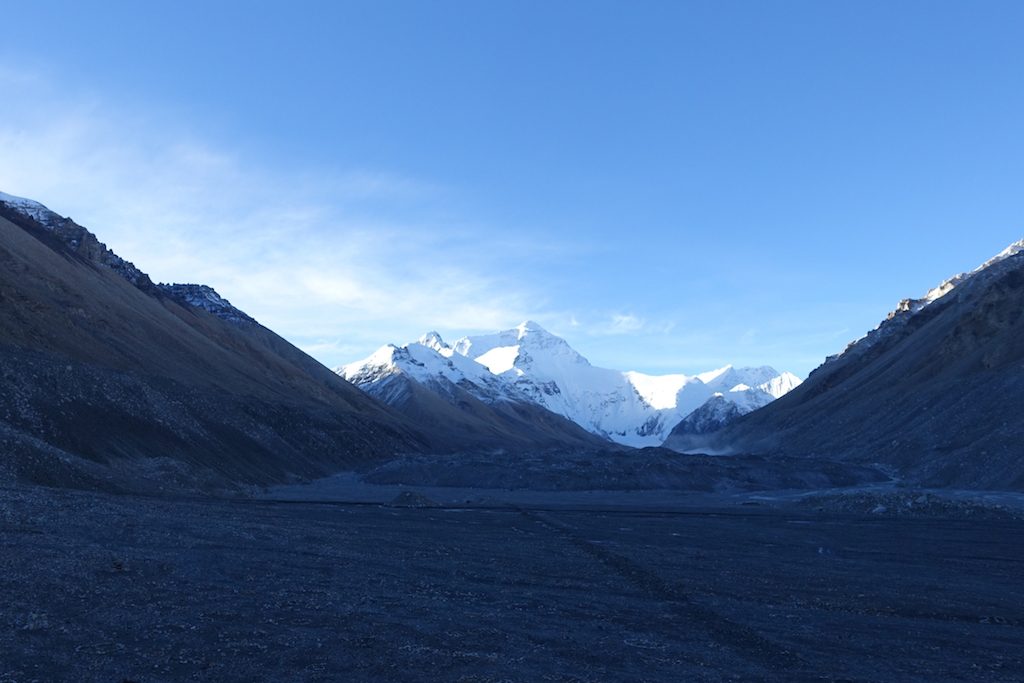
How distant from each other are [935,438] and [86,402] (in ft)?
231

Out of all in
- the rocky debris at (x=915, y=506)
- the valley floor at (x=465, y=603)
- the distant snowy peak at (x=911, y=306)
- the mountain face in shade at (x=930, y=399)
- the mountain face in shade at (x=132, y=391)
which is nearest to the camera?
the valley floor at (x=465, y=603)

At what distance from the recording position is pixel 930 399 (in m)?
95.3

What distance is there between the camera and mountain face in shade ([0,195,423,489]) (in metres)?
48.8

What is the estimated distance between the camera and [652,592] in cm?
2195

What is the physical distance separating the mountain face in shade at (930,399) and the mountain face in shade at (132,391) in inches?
2092

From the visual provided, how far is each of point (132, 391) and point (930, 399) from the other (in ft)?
253

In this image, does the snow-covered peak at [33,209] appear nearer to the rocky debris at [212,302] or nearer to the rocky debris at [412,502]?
the rocky debris at [212,302]

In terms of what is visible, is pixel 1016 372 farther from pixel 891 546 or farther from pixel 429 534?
pixel 429 534

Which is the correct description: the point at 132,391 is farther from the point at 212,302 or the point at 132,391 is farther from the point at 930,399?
the point at 212,302

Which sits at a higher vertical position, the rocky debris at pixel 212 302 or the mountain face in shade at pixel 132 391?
the rocky debris at pixel 212 302

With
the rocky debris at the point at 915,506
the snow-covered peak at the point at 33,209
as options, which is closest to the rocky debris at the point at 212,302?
the snow-covered peak at the point at 33,209

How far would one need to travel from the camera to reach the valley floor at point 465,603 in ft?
46.1

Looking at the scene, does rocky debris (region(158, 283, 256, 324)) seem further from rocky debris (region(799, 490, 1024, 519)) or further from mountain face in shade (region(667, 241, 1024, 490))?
→ rocky debris (region(799, 490, 1024, 519))

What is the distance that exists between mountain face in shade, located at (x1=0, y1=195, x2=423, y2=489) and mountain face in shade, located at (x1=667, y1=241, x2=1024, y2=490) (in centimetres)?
5315
